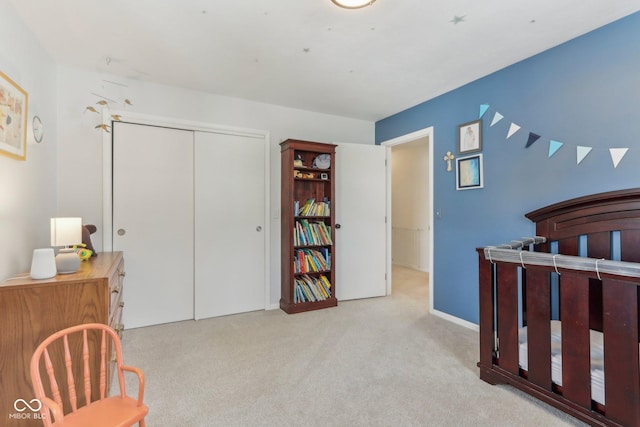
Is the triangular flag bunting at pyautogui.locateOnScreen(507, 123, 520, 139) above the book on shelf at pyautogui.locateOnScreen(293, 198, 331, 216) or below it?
above

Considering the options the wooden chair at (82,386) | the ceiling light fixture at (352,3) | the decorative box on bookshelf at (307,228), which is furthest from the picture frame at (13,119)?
the decorative box on bookshelf at (307,228)

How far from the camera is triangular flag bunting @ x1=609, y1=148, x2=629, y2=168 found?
2051 millimetres

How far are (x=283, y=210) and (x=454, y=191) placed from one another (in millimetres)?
1789

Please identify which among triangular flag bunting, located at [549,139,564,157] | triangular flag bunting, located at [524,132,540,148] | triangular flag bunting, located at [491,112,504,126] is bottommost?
triangular flag bunting, located at [549,139,564,157]

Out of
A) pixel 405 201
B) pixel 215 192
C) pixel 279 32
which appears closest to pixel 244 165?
pixel 215 192

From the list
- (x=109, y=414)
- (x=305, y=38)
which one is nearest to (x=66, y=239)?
(x=109, y=414)

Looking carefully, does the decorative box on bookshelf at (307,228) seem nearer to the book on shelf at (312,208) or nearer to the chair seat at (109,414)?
the book on shelf at (312,208)

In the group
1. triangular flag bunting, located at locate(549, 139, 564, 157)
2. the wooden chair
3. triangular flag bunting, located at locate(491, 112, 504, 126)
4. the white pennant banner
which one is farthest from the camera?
triangular flag bunting, located at locate(491, 112, 504, 126)

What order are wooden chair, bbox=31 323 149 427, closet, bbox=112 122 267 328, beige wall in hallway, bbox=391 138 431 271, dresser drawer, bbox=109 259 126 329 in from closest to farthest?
wooden chair, bbox=31 323 149 427, dresser drawer, bbox=109 259 126 329, closet, bbox=112 122 267 328, beige wall in hallway, bbox=391 138 431 271

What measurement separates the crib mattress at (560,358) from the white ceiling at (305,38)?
6.31ft

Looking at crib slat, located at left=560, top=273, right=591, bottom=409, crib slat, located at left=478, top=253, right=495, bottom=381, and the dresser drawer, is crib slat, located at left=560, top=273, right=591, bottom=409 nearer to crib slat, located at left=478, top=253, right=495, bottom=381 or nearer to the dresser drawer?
crib slat, located at left=478, top=253, right=495, bottom=381

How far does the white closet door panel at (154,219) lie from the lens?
2.96 metres

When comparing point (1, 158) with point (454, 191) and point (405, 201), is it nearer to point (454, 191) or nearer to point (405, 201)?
point (454, 191)

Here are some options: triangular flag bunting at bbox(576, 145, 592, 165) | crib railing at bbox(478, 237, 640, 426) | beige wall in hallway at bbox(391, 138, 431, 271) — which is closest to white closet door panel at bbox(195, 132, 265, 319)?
crib railing at bbox(478, 237, 640, 426)
